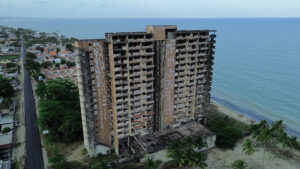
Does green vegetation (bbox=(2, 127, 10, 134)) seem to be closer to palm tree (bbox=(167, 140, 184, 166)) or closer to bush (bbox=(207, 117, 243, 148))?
palm tree (bbox=(167, 140, 184, 166))

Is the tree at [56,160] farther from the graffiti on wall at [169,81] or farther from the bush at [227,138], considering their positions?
the bush at [227,138]

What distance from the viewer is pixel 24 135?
44.6 metres

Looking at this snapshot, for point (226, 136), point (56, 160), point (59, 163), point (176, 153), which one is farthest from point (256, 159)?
point (56, 160)

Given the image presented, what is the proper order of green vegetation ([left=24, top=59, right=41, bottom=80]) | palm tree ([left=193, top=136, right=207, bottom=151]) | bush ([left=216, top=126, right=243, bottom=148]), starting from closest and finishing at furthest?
1. palm tree ([left=193, top=136, right=207, bottom=151])
2. bush ([left=216, top=126, right=243, bottom=148])
3. green vegetation ([left=24, top=59, right=41, bottom=80])

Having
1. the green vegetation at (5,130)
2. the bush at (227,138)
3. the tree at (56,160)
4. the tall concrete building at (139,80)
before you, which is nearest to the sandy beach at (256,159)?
the bush at (227,138)

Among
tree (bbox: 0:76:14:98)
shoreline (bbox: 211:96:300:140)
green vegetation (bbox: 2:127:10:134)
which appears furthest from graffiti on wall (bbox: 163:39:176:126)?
tree (bbox: 0:76:14:98)

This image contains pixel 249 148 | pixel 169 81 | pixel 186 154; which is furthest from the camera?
pixel 169 81

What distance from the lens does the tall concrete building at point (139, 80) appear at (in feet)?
106

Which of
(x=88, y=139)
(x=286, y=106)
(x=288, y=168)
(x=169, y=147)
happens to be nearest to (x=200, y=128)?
(x=169, y=147)

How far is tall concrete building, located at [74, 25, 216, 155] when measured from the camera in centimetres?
3234

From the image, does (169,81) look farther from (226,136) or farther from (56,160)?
(56,160)

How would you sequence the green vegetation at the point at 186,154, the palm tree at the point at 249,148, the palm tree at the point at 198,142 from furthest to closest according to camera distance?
the palm tree at the point at 198,142, the palm tree at the point at 249,148, the green vegetation at the point at 186,154

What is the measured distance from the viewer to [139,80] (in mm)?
35656

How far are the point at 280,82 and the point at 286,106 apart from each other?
19897 mm
